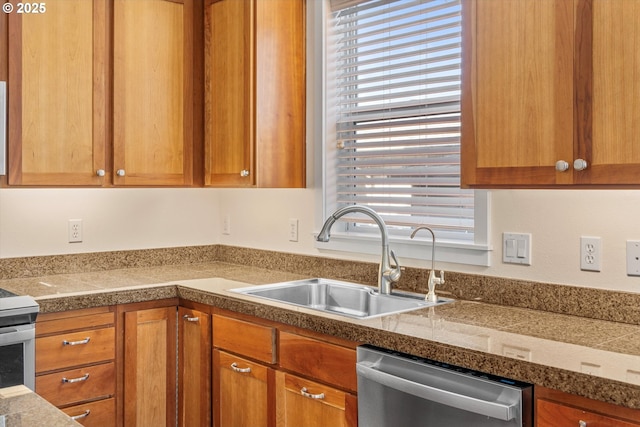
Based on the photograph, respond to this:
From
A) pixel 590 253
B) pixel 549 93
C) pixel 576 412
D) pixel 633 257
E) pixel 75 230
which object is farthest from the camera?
pixel 75 230

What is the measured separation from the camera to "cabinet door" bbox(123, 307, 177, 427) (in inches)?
106

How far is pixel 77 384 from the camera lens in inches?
101

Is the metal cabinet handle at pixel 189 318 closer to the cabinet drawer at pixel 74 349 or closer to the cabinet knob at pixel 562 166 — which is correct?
the cabinet drawer at pixel 74 349

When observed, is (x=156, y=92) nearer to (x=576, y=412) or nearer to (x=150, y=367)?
(x=150, y=367)

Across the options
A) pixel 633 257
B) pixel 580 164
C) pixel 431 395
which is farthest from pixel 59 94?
pixel 633 257

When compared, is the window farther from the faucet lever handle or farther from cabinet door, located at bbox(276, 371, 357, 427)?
cabinet door, located at bbox(276, 371, 357, 427)

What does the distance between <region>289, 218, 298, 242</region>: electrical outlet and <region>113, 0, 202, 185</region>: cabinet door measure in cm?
52

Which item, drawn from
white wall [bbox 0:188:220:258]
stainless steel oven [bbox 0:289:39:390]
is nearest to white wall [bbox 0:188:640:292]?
white wall [bbox 0:188:220:258]

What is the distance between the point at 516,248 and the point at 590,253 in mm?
272

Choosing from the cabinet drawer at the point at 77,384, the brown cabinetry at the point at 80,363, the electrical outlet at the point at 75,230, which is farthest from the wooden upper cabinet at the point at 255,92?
the cabinet drawer at the point at 77,384

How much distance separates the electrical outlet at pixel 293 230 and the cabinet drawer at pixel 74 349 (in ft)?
3.23

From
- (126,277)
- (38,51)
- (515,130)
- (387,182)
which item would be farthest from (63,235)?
(515,130)

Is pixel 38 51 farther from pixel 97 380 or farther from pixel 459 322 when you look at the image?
pixel 459 322

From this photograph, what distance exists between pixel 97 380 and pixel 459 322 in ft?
4.83
